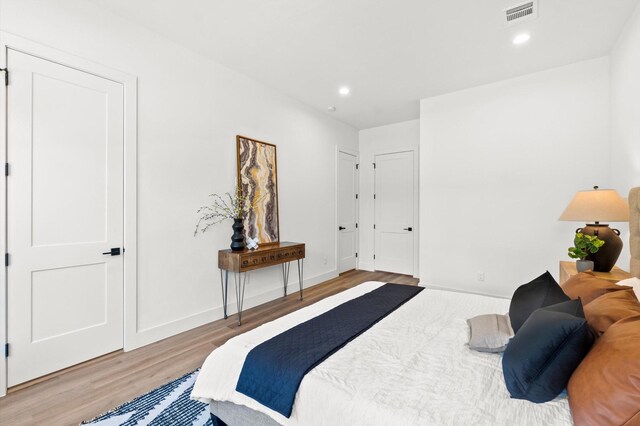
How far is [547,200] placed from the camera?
361 centimetres

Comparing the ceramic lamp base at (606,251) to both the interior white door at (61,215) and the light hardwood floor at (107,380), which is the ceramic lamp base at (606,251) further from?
the interior white door at (61,215)

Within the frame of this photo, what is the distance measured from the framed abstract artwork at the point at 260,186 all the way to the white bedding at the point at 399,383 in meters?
2.13

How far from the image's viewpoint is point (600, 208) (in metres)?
2.47

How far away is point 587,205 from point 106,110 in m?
4.20

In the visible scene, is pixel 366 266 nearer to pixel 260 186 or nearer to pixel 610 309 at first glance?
pixel 260 186

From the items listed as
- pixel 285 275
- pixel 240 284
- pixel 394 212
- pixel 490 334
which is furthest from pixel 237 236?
pixel 394 212

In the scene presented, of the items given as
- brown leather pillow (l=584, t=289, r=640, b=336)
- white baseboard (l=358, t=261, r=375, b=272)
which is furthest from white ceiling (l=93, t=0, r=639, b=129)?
white baseboard (l=358, t=261, r=375, b=272)

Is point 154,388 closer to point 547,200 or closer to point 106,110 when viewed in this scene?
point 106,110

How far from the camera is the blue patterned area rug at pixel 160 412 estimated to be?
1741mm

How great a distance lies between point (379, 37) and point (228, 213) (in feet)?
8.08

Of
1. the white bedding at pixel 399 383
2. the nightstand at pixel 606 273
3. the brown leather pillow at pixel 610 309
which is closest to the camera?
the white bedding at pixel 399 383

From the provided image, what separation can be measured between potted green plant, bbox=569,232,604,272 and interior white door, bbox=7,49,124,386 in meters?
3.95

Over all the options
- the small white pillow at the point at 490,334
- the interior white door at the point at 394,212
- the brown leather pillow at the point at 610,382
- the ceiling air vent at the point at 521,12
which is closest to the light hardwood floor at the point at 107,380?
the small white pillow at the point at 490,334

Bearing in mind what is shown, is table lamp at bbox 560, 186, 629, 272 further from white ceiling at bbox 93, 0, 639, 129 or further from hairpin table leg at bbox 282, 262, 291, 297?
hairpin table leg at bbox 282, 262, 291, 297
